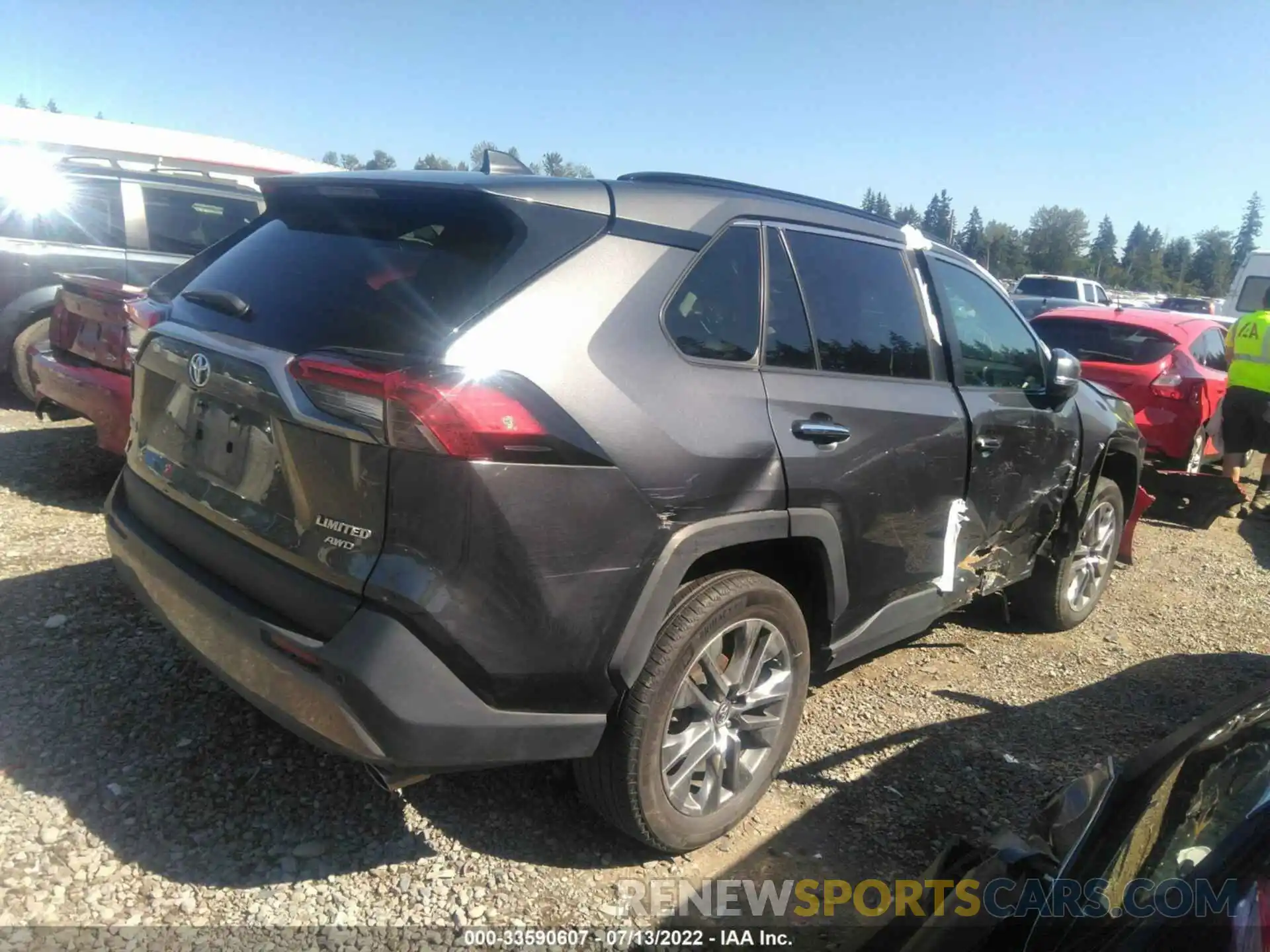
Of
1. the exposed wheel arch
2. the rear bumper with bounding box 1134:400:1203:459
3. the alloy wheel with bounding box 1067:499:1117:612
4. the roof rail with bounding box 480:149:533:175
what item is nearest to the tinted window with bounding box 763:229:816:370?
the exposed wheel arch

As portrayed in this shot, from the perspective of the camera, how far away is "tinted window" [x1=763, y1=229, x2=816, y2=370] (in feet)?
9.21

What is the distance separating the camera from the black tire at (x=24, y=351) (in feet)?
21.5

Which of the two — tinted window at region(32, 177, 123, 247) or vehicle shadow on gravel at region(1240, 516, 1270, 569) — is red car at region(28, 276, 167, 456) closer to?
tinted window at region(32, 177, 123, 247)

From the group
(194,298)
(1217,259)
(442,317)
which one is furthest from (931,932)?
(1217,259)

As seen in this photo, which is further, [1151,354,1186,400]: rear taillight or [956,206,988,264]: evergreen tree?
[956,206,988,264]: evergreen tree

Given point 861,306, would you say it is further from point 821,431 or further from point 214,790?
point 214,790

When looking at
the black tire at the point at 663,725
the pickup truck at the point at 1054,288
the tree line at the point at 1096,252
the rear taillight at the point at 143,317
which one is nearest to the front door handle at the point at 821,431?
the black tire at the point at 663,725

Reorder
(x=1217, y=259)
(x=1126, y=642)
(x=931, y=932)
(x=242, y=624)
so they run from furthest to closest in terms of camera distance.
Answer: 1. (x=1217, y=259)
2. (x=1126, y=642)
3. (x=242, y=624)
4. (x=931, y=932)

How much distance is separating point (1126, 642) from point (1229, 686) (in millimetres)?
532

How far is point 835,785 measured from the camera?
3176 millimetres

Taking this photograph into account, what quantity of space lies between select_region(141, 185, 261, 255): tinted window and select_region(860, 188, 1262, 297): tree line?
206ft

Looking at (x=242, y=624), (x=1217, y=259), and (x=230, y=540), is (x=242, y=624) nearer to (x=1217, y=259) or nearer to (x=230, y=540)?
(x=230, y=540)

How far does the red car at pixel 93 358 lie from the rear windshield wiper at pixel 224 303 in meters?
2.30

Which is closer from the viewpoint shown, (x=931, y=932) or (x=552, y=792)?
(x=931, y=932)
